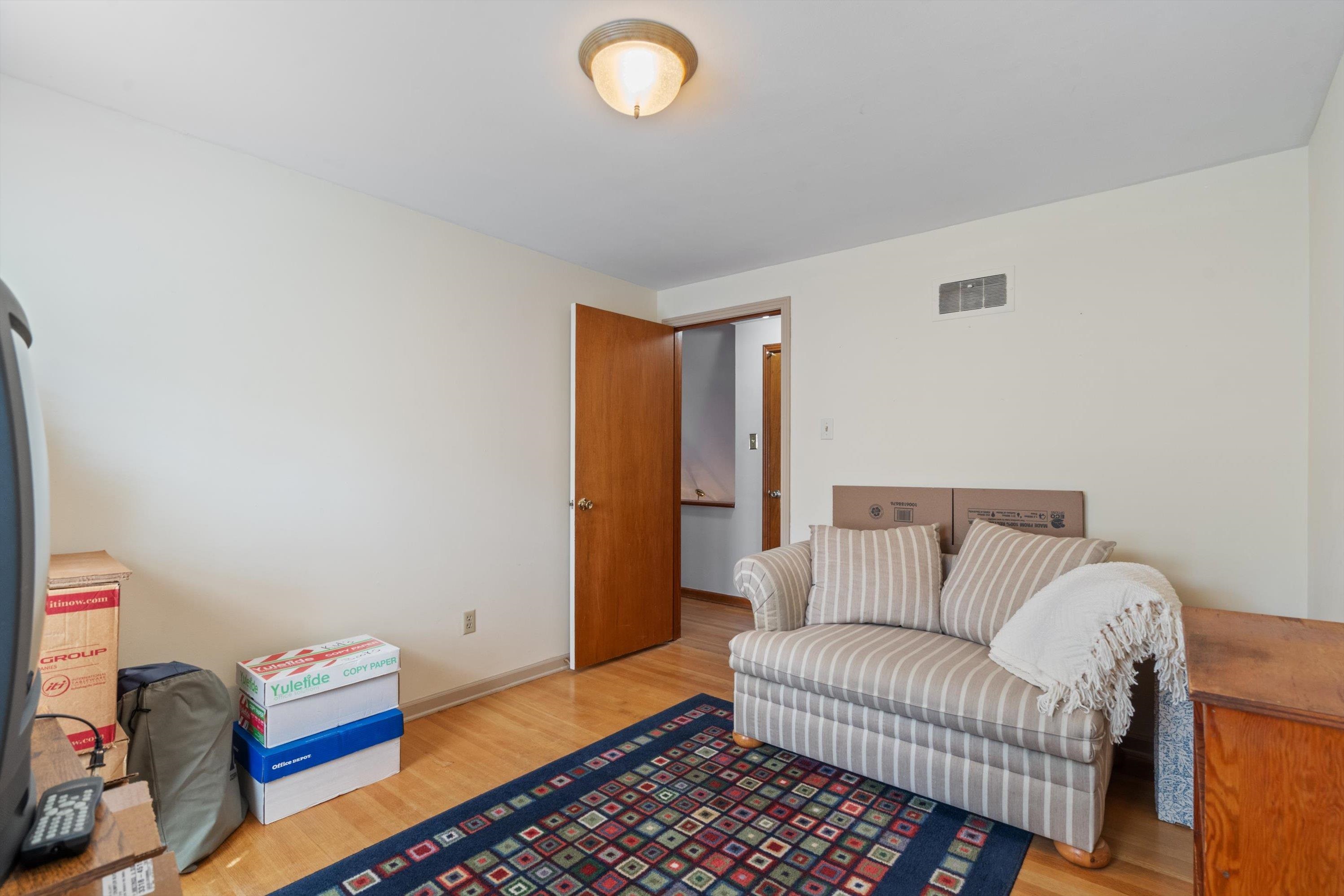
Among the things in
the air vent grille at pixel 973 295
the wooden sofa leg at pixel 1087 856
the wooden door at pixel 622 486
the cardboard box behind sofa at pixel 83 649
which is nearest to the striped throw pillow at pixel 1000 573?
the wooden sofa leg at pixel 1087 856

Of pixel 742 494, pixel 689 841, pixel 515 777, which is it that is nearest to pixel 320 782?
A: pixel 515 777

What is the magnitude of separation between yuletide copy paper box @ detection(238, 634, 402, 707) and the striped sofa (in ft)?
4.48

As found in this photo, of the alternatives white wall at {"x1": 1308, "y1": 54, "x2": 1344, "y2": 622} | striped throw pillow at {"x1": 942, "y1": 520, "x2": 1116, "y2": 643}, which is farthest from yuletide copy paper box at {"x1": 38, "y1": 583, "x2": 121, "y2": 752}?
white wall at {"x1": 1308, "y1": 54, "x2": 1344, "y2": 622}

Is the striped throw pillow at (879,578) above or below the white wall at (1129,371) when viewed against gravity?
below

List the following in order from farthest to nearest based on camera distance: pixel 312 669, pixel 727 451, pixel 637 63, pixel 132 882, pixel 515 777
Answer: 1. pixel 727 451
2. pixel 515 777
3. pixel 312 669
4. pixel 637 63
5. pixel 132 882

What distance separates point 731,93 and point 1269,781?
2017mm

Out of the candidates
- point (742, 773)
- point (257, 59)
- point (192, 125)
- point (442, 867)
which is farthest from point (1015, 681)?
point (192, 125)

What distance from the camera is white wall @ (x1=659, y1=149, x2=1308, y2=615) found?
2338mm

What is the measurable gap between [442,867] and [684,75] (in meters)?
2.36

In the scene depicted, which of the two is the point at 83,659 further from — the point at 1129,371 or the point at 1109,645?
the point at 1129,371

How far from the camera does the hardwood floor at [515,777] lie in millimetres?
1805

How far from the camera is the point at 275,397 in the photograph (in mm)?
2471

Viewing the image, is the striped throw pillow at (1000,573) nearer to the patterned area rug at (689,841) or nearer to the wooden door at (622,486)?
the patterned area rug at (689,841)

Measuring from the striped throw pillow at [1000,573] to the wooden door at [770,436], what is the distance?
2302mm
